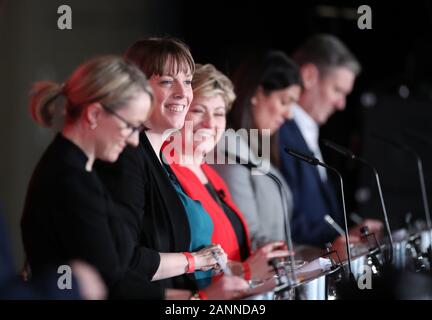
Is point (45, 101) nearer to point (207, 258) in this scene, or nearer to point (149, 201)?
point (149, 201)

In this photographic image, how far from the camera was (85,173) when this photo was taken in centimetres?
173

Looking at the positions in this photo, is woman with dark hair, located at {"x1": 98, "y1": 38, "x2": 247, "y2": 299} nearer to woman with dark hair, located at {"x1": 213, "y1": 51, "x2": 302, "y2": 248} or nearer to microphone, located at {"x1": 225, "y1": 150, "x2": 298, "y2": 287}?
microphone, located at {"x1": 225, "y1": 150, "x2": 298, "y2": 287}

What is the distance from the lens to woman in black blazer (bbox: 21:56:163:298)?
1687mm

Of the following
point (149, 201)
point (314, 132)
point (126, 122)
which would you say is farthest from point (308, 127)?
point (126, 122)

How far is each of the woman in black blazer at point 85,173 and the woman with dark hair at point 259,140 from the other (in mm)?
584

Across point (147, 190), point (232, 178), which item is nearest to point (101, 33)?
point (232, 178)

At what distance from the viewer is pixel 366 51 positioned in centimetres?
438

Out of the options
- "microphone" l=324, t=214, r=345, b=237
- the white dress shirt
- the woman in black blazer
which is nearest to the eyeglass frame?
the woman in black blazer

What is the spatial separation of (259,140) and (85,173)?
1.13 metres

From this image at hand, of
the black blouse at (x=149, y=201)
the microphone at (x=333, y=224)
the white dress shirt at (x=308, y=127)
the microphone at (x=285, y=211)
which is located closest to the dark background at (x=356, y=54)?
the white dress shirt at (x=308, y=127)

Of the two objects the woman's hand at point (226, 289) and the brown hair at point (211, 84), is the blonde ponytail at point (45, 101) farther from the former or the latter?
the woman's hand at point (226, 289)

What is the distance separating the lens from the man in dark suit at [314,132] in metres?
3.06

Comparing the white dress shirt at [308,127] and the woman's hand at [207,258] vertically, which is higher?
the white dress shirt at [308,127]

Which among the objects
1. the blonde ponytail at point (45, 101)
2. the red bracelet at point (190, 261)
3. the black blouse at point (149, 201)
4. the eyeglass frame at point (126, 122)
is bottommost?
the red bracelet at point (190, 261)
